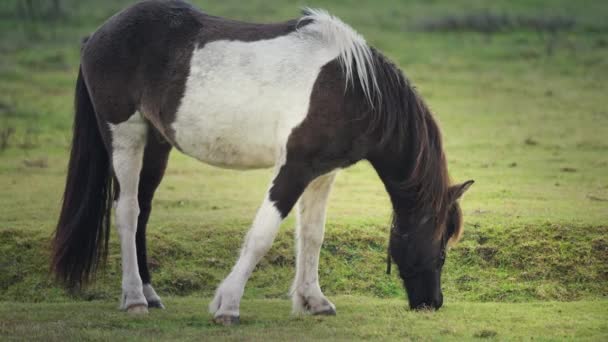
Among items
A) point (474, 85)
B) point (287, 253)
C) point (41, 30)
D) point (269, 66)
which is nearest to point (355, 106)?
point (269, 66)

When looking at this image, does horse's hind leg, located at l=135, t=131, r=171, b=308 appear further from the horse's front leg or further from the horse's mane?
the horse's mane

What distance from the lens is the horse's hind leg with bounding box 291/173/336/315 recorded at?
27.0ft

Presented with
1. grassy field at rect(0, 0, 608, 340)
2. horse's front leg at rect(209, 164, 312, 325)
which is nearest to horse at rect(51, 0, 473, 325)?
horse's front leg at rect(209, 164, 312, 325)

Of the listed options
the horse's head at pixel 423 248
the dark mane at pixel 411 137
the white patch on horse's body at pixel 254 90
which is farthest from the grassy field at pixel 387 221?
the white patch on horse's body at pixel 254 90

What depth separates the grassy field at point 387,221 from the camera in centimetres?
791

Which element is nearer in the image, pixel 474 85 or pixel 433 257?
pixel 433 257

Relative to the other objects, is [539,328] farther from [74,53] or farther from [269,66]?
[74,53]

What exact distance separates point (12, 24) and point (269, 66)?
1964 centimetres

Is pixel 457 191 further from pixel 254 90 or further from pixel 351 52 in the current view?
pixel 254 90

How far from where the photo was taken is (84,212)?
864 centimetres

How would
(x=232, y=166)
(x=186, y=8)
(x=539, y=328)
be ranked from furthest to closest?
(x=186, y=8), (x=232, y=166), (x=539, y=328)

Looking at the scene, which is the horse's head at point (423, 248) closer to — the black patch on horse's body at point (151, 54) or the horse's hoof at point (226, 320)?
the horse's hoof at point (226, 320)

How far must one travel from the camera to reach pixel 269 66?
7.82m

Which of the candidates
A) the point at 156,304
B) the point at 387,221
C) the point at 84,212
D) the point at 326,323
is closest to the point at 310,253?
the point at 326,323
